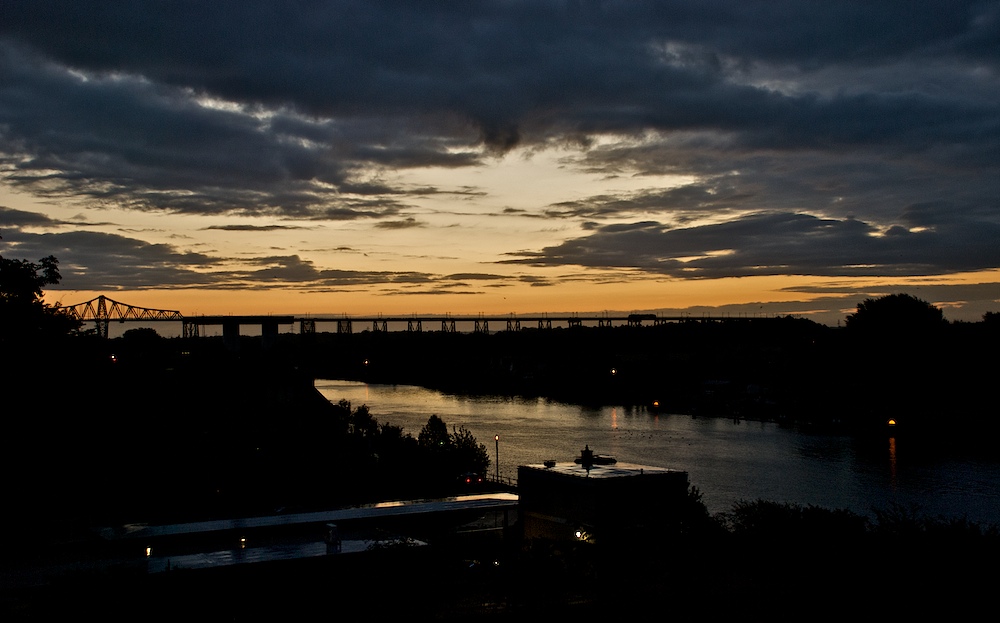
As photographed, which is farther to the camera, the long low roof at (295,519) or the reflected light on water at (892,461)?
the reflected light on water at (892,461)

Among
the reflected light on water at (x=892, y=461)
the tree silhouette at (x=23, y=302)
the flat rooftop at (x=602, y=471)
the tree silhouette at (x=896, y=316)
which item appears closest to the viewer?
the tree silhouette at (x=23, y=302)

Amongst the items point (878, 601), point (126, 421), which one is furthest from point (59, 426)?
point (878, 601)

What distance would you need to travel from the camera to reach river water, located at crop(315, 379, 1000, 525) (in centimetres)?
1330

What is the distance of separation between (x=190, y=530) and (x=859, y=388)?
23751mm

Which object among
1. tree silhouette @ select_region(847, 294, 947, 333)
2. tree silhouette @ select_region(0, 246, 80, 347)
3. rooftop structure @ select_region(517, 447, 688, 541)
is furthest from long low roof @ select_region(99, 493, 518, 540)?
tree silhouette @ select_region(847, 294, 947, 333)

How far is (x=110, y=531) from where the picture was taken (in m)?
7.23

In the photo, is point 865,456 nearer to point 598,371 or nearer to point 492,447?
point 492,447

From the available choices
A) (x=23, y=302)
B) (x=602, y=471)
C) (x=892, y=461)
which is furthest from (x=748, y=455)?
(x=23, y=302)

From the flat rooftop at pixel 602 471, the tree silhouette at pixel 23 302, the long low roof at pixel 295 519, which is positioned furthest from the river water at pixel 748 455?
the tree silhouette at pixel 23 302

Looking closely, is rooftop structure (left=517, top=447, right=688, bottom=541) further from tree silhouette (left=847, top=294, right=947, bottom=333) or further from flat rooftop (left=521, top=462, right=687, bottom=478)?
tree silhouette (left=847, top=294, right=947, bottom=333)

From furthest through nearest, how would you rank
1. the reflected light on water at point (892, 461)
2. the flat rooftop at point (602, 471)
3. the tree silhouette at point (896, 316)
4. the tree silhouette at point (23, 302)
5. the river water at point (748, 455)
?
the tree silhouette at point (896, 316)
the reflected light on water at point (892, 461)
the river water at point (748, 455)
the flat rooftop at point (602, 471)
the tree silhouette at point (23, 302)

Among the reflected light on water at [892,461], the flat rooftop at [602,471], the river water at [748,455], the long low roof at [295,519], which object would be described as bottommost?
the reflected light on water at [892,461]

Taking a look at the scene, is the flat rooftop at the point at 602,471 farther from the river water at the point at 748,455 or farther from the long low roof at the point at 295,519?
the river water at the point at 748,455

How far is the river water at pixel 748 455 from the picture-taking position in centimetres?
1330
